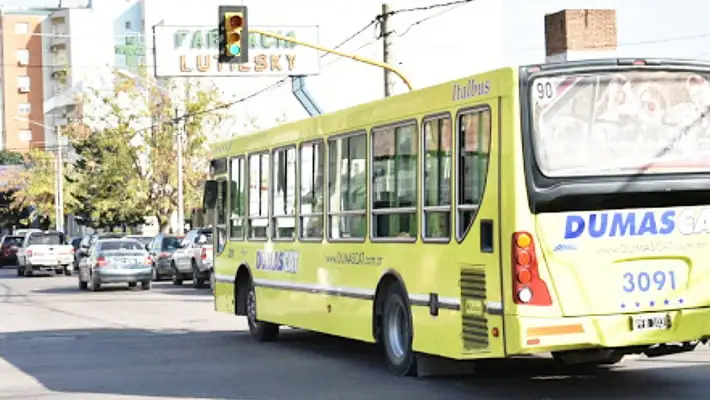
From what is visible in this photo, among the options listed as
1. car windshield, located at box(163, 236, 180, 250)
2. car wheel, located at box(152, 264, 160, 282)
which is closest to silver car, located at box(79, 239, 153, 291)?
car windshield, located at box(163, 236, 180, 250)

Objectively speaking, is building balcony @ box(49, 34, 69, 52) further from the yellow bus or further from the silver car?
the yellow bus

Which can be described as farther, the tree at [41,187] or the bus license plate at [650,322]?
the tree at [41,187]

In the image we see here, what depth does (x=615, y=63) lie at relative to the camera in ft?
36.7

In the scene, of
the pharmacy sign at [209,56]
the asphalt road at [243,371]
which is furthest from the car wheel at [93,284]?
the pharmacy sign at [209,56]

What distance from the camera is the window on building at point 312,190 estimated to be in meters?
15.6

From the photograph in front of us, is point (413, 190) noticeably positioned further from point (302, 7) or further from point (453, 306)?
point (302, 7)

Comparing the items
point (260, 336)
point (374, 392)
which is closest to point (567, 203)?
point (374, 392)

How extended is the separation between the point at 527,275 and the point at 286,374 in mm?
4464

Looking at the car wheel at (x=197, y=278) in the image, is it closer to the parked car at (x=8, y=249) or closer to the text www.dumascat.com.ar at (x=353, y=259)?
the text www.dumascat.com.ar at (x=353, y=259)

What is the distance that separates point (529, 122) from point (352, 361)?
5669 millimetres

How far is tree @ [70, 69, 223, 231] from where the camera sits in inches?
2462

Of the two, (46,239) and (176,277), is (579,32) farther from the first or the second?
(46,239)

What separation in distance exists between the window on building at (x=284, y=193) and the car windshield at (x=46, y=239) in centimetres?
3645

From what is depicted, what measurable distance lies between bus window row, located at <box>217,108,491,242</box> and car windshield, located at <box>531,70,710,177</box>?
60 centimetres
